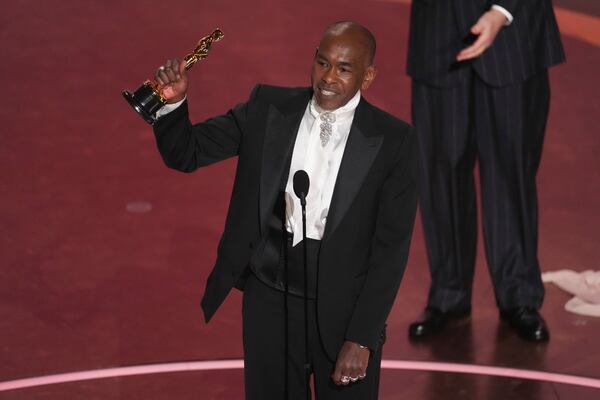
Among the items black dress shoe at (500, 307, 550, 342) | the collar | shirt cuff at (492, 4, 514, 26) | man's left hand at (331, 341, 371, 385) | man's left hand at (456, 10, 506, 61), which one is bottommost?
black dress shoe at (500, 307, 550, 342)

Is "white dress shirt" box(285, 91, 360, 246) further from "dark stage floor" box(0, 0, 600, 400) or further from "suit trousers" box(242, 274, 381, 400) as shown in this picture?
"dark stage floor" box(0, 0, 600, 400)

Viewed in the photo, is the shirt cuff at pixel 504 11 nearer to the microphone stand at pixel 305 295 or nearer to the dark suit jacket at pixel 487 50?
the dark suit jacket at pixel 487 50

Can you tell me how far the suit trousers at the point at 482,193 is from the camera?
16.8ft

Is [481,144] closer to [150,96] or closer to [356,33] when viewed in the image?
[356,33]

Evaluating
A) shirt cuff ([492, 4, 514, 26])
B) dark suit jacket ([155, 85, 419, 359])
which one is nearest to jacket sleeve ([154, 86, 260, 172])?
dark suit jacket ([155, 85, 419, 359])

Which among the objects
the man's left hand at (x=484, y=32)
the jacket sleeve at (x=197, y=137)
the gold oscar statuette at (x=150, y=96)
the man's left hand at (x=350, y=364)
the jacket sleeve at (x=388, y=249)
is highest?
the man's left hand at (x=484, y=32)

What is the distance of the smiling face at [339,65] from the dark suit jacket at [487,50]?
→ 1.94 m

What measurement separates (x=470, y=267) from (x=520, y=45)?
3.28 ft

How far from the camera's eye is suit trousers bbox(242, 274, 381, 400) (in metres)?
3.25

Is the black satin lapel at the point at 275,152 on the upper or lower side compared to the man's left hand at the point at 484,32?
lower

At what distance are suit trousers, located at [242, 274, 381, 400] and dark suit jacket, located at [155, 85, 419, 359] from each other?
0.07 meters

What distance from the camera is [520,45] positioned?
16.2 feet

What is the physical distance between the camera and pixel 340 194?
10.3ft

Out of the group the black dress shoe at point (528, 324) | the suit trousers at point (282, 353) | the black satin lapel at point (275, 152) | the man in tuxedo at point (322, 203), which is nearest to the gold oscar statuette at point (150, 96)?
the man in tuxedo at point (322, 203)
